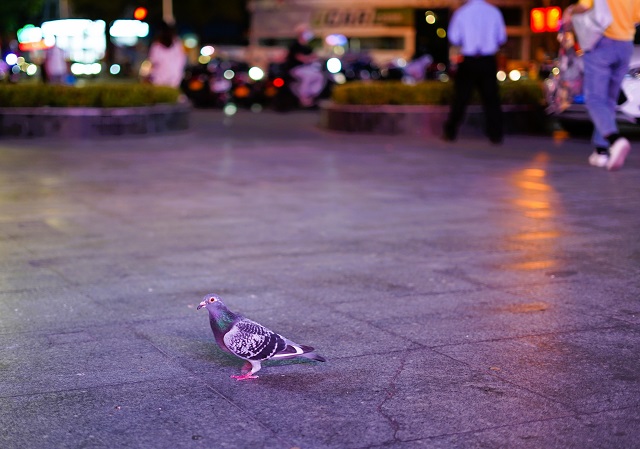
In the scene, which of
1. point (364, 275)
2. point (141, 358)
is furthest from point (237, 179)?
point (141, 358)

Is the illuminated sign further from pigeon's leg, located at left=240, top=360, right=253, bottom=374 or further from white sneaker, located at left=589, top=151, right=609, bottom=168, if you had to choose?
pigeon's leg, located at left=240, top=360, right=253, bottom=374

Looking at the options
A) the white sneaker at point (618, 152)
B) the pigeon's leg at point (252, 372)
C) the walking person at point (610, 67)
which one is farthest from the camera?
the white sneaker at point (618, 152)

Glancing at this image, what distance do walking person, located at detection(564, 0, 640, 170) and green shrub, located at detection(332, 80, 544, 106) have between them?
18.1 ft

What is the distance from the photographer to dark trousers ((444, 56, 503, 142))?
1524 cm

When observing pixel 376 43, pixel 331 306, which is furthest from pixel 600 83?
pixel 376 43

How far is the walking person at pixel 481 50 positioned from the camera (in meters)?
15.2

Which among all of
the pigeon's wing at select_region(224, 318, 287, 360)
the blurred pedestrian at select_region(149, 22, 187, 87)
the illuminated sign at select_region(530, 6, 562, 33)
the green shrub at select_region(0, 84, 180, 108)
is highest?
the illuminated sign at select_region(530, 6, 562, 33)

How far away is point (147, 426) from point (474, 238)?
4322 mm

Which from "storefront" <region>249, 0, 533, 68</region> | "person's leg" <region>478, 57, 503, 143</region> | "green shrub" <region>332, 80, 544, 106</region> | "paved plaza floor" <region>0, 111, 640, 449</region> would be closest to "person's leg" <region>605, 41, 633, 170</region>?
"paved plaza floor" <region>0, 111, 640, 449</region>

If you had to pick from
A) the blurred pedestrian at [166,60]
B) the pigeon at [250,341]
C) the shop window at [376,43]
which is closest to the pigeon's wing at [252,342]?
the pigeon at [250,341]

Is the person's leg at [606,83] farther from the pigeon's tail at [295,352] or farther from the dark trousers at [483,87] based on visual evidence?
the pigeon's tail at [295,352]

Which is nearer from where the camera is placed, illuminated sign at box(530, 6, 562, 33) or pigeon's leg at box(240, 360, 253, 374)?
pigeon's leg at box(240, 360, 253, 374)

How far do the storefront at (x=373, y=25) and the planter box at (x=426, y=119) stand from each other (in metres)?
33.8

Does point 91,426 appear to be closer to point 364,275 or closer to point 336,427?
point 336,427
